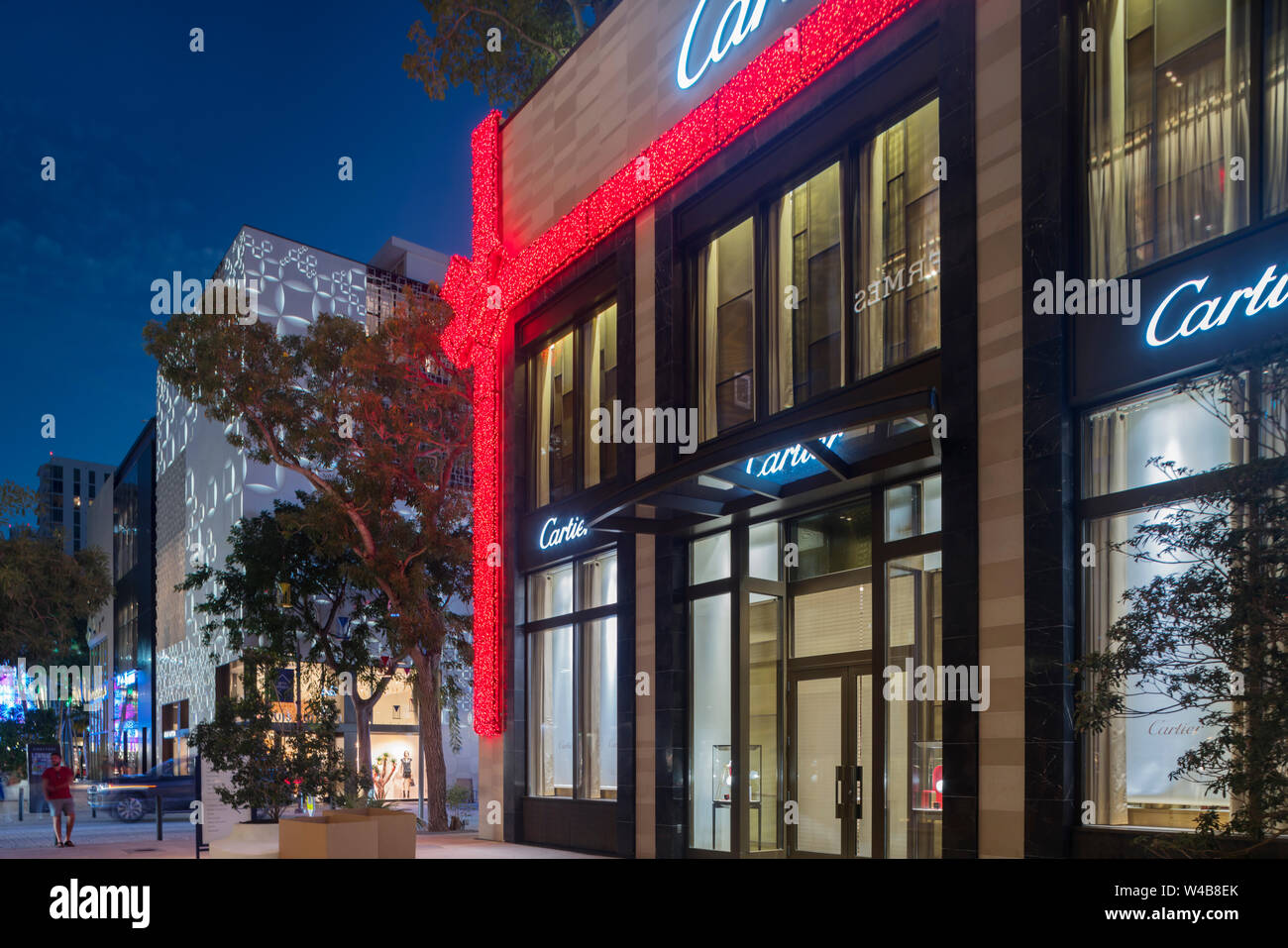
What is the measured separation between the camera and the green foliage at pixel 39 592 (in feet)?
135

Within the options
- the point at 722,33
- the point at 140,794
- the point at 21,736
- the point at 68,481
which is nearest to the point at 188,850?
the point at 140,794

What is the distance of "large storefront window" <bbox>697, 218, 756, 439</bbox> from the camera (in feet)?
50.9

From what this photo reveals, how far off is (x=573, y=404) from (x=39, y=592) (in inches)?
1319

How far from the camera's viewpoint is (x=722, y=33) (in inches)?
633

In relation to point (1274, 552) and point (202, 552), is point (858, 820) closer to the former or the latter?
point (1274, 552)

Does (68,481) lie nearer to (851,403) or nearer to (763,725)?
(763,725)

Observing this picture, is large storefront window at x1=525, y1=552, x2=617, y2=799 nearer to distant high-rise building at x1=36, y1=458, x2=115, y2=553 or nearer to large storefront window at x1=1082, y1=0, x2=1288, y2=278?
large storefront window at x1=1082, y1=0, x2=1288, y2=278

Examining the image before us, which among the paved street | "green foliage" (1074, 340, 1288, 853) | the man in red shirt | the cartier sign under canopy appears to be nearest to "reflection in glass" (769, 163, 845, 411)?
the cartier sign under canopy

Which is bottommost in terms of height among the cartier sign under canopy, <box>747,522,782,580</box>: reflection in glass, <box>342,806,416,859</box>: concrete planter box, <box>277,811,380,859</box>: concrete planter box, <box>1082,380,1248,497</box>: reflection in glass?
<box>342,806,416,859</box>: concrete planter box

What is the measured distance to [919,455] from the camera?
38.5ft

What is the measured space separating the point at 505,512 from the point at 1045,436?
500 inches

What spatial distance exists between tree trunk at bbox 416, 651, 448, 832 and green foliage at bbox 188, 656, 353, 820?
627 centimetres
